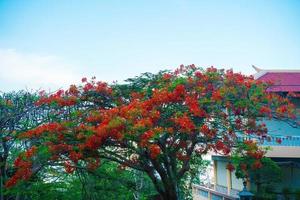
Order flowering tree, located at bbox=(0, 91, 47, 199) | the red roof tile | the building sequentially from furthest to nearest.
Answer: the red roof tile < the building < flowering tree, located at bbox=(0, 91, 47, 199)

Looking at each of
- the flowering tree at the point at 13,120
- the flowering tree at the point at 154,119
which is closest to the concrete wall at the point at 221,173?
the flowering tree at the point at 154,119

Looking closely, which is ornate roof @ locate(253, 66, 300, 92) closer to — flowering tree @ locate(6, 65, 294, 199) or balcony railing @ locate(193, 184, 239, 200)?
balcony railing @ locate(193, 184, 239, 200)

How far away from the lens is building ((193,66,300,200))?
48.3ft

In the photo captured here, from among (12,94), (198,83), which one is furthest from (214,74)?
(12,94)

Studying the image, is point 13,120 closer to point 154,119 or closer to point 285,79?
point 154,119

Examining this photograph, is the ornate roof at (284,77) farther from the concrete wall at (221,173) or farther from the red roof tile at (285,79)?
the concrete wall at (221,173)

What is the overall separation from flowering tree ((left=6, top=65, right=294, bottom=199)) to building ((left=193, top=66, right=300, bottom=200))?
364 cm

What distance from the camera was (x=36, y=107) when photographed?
30.9 feet

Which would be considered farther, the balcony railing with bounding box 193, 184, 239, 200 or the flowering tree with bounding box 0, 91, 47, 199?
the balcony railing with bounding box 193, 184, 239, 200

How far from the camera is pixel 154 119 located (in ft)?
27.8

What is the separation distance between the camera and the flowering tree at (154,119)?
8.20 meters

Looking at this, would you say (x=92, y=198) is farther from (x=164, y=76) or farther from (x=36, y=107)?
(x=164, y=76)

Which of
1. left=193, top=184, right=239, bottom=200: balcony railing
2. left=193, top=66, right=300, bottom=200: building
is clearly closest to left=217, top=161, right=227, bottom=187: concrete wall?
left=193, top=66, right=300, bottom=200: building

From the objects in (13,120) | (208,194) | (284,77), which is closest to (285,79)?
(284,77)
